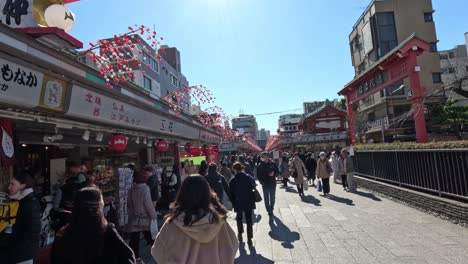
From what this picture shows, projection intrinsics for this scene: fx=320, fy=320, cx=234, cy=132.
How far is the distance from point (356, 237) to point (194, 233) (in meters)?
4.98

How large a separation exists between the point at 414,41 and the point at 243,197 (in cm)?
886

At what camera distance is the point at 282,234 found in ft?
23.5

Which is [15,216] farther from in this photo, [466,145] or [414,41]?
[414,41]

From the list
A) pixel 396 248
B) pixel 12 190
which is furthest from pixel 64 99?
pixel 396 248

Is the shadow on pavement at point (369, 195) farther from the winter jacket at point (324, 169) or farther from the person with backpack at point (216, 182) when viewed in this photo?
the person with backpack at point (216, 182)

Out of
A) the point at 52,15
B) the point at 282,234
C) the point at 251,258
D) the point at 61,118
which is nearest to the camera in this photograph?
the point at 52,15

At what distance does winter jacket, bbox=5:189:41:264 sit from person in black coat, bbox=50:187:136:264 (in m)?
1.17

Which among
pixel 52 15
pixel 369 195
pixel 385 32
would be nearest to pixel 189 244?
pixel 52 15

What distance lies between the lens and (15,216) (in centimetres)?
346

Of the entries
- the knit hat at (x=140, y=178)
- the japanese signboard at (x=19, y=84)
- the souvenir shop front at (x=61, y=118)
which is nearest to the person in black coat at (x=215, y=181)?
the knit hat at (x=140, y=178)

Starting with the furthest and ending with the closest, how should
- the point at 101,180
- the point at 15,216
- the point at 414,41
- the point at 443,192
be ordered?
the point at 414,41
the point at 101,180
the point at 443,192
the point at 15,216

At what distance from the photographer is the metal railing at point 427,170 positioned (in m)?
6.88

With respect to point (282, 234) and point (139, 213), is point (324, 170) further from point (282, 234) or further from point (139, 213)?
point (139, 213)

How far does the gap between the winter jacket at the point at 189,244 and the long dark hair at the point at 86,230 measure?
0.45 meters
